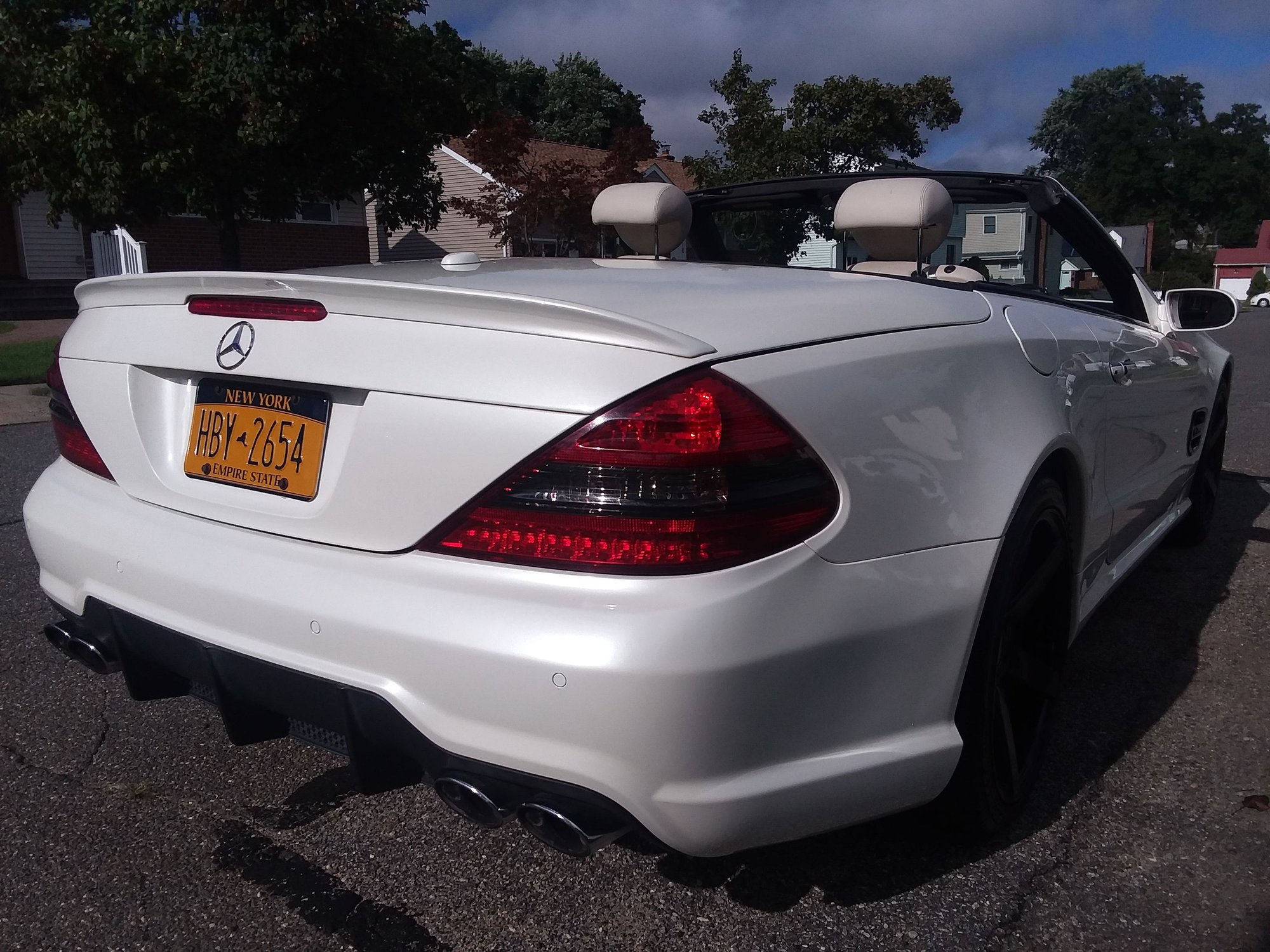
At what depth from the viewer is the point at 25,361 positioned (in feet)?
42.2

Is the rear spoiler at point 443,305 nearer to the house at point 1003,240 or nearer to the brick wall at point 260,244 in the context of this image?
the house at point 1003,240

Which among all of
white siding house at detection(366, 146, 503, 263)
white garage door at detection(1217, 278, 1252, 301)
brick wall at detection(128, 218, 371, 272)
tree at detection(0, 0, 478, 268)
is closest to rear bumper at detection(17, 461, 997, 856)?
tree at detection(0, 0, 478, 268)

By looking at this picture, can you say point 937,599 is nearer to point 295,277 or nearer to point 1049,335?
point 1049,335

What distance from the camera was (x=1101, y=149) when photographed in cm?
9850

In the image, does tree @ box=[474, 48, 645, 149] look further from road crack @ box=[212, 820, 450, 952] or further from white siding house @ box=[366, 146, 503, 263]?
road crack @ box=[212, 820, 450, 952]

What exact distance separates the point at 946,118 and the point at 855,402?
30838 mm

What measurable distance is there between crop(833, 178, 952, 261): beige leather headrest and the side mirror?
141cm

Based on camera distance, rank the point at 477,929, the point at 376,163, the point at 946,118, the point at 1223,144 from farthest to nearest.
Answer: the point at 1223,144
the point at 946,118
the point at 376,163
the point at 477,929

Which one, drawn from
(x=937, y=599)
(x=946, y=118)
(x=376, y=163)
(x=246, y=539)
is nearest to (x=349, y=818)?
(x=246, y=539)

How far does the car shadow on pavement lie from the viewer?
225 centimetres

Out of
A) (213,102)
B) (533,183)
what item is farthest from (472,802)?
(533,183)

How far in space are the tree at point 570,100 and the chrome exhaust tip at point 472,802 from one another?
49.6 metres

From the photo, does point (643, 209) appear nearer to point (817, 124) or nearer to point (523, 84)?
point (817, 124)

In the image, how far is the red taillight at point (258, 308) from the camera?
200 centimetres
